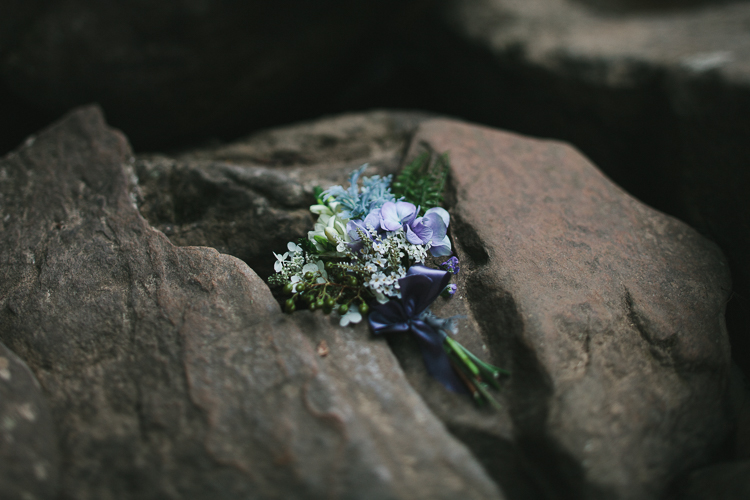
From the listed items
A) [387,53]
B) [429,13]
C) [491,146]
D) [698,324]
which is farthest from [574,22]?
[698,324]

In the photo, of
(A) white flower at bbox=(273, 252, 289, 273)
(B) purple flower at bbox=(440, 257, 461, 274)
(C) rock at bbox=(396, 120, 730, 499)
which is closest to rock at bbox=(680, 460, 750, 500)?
(C) rock at bbox=(396, 120, 730, 499)

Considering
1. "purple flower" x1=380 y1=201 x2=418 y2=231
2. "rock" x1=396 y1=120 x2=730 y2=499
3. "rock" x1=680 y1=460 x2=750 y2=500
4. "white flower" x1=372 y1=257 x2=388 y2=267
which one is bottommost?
"rock" x1=680 y1=460 x2=750 y2=500

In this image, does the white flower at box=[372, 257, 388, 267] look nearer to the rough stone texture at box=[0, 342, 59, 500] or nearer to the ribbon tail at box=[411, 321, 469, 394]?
the ribbon tail at box=[411, 321, 469, 394]

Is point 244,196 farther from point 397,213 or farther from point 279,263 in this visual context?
point 397,213

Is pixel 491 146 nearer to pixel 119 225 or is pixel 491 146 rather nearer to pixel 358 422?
pixel 358 422

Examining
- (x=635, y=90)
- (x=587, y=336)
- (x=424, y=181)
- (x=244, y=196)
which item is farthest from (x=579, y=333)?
(x=635, y=90)

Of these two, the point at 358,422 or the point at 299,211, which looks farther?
the point at 299,211
